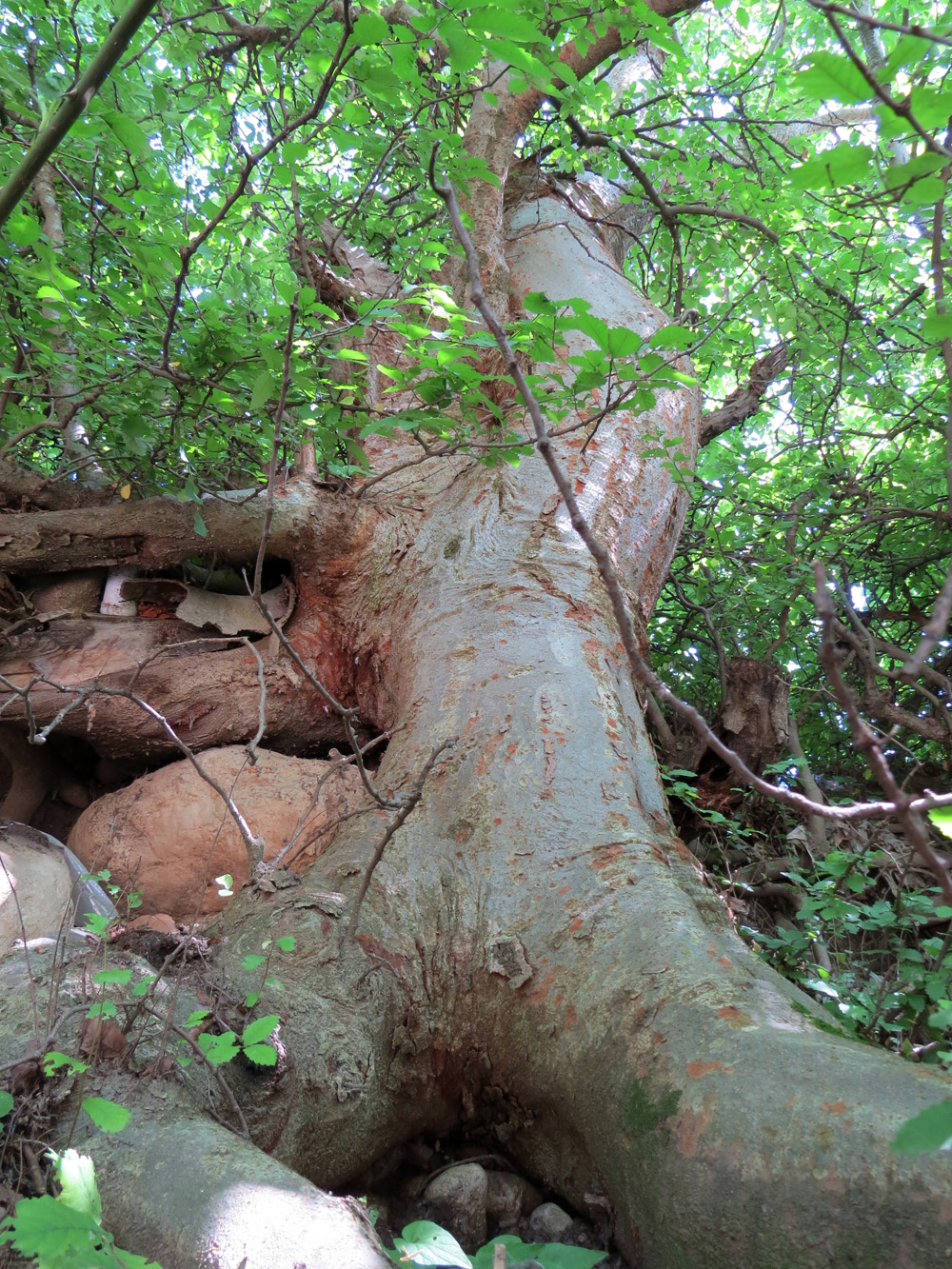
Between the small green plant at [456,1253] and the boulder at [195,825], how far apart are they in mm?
1413

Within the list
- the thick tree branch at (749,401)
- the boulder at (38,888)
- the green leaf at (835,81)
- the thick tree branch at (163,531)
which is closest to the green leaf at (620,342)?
the green leaf at (835,81)

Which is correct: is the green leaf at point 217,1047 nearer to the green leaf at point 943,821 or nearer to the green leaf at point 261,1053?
the green leaf at point 261,1053

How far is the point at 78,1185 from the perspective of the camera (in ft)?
3.13

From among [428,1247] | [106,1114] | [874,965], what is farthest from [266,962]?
[874,965]

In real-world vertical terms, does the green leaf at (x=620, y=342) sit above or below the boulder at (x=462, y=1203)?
above

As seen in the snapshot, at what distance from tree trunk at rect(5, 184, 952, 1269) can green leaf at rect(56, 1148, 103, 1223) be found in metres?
0.16

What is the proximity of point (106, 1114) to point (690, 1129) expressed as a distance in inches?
34.6

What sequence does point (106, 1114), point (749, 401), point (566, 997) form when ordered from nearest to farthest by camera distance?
point (106, 1114) < point (566, 997) < point (749, 401)

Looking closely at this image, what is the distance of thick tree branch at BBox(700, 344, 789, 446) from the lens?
4664 millimetres

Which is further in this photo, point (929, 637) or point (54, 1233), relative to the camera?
point (54, 1233)

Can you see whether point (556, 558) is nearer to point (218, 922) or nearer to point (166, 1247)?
point (218, 922)

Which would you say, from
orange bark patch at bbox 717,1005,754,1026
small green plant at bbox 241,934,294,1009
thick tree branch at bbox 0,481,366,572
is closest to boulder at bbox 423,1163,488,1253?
small green plant at bbox 241,934,294,1009

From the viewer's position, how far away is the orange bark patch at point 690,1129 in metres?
1.20

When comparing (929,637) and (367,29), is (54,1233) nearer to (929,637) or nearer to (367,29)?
(929,637)
